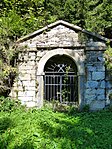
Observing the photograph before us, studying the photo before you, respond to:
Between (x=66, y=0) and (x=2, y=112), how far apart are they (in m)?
6.88

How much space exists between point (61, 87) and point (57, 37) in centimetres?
182

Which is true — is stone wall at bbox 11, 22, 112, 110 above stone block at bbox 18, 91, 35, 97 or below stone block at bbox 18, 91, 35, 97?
above

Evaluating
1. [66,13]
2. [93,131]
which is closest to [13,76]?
[93,131]

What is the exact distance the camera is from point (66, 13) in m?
12.4

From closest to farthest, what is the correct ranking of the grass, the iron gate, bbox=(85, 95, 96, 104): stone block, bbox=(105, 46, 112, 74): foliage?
the grass, bbox=(85, 95, 96, 104): stone block, bbox=(105, 46, 112, 74): foliage, the iron gate

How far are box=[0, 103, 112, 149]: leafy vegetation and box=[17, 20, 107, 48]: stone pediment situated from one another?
2661 mm

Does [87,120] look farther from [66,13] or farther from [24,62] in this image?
[66,13]

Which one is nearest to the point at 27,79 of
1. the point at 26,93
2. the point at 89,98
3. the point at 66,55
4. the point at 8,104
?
the point at 26,93

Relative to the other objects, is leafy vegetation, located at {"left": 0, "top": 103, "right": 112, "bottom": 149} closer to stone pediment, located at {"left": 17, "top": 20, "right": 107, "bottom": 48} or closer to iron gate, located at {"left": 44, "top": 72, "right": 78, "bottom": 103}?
iron gate, located at {"left": 44, "top": 72, "right": 78, "bottom": 103}

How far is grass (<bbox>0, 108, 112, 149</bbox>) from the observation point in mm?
4906

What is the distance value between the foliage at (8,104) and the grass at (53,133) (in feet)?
5.43

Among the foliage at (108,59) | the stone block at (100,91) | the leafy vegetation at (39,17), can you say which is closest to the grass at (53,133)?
the stone block at (100,91)

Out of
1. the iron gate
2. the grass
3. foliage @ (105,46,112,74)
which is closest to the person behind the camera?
the grass

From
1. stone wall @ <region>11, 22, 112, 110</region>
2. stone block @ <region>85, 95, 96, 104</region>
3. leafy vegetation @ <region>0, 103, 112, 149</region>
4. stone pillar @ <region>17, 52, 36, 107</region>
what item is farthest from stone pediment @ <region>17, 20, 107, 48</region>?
leafy vegetation @ <region>0, 103, 112, 149</region>
